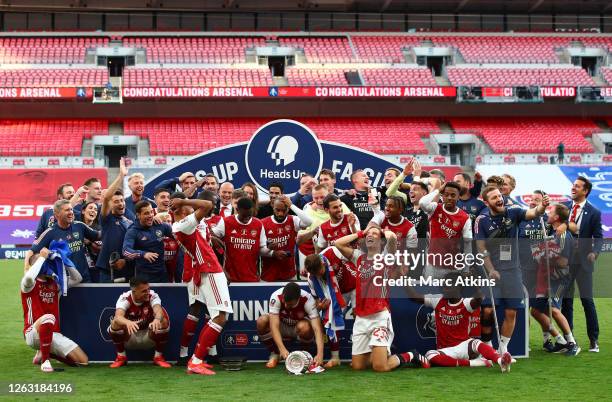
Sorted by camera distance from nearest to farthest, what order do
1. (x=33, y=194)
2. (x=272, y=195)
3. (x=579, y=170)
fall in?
(x=272, y=195) < (x=33, y=194) < (x=579, y=170)

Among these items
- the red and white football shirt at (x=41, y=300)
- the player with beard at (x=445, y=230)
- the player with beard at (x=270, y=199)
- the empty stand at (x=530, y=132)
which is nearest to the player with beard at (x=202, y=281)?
the red and white football shirt at (x=41, y=300)

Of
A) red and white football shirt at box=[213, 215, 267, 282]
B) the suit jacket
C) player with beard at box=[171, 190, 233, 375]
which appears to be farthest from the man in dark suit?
player with beard at box=[171, 190, 233, 375]

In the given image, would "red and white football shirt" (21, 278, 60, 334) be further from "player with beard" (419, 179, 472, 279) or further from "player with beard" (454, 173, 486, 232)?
"player with beard" (454, 173, 486, 232)

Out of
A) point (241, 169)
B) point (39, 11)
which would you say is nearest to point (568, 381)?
point (241, 169)

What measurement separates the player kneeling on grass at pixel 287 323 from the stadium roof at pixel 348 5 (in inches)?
1330

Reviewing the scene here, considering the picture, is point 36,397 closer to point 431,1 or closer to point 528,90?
point 528,90

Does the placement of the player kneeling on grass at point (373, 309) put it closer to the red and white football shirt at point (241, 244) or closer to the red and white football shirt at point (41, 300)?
the red and white football shirt at point (241, 244)

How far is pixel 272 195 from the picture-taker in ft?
38.4

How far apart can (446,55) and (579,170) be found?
971 centimetres

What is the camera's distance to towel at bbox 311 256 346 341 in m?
9.66

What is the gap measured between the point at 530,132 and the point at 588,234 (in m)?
30.5

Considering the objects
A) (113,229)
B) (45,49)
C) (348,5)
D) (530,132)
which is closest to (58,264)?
(113,229)

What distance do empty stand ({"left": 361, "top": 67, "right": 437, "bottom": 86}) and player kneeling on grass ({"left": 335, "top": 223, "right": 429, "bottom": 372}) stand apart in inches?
1222

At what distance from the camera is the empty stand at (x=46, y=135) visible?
35.7 m
